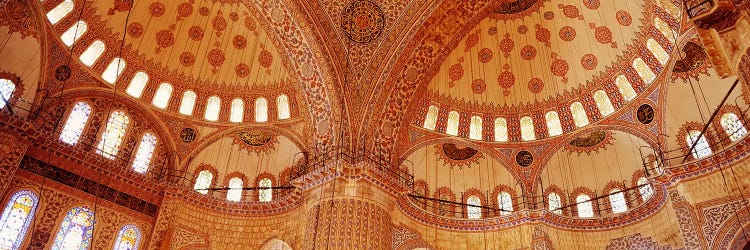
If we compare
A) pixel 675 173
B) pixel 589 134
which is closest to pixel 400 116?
pixel 589 134

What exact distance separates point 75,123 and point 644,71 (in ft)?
40.9

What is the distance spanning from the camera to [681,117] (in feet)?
40.4

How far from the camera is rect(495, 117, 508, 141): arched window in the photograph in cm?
1448

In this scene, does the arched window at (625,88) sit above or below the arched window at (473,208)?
above

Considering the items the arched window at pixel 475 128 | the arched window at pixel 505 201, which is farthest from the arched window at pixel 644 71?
the arched window at pixel 505 201

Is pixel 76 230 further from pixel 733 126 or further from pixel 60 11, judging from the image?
pixel 733 126

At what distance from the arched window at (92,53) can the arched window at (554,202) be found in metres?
10.9

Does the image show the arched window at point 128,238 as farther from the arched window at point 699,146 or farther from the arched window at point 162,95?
the arched window at point 699,146

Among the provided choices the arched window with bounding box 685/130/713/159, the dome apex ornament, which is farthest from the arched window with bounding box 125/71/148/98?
the arched window with bounding box 685/130/713/159

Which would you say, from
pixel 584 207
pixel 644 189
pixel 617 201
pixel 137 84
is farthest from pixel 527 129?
pixel 137 84

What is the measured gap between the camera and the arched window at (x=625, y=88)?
13117 mm

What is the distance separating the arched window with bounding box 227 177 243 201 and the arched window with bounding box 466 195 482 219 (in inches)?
219

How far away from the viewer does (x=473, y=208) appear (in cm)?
1419

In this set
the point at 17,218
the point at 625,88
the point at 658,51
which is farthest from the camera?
the point at 625,88
